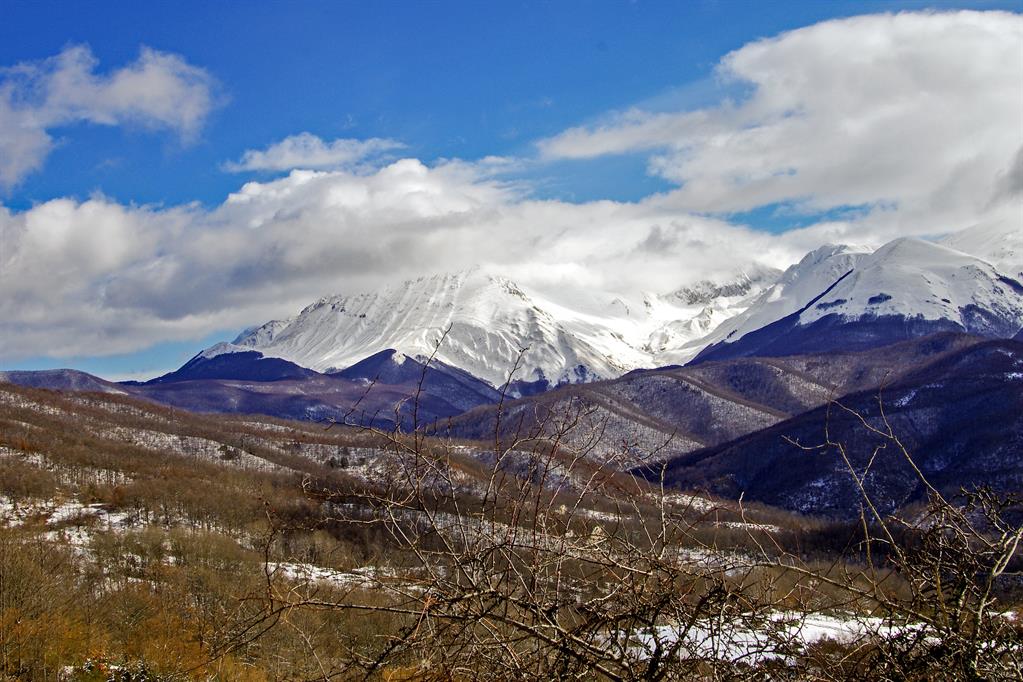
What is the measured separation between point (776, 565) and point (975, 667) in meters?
1.14

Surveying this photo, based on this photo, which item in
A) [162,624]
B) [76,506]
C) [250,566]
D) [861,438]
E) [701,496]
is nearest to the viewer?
[701,496]

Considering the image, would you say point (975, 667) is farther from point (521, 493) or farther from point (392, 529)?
point (392, 529)

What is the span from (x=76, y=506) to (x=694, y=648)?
134917mm

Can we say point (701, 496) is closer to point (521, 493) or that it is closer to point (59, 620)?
point (521, 493)

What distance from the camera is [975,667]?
14.5ft

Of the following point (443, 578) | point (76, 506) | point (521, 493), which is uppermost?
point (521, 493)

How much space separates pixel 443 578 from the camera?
4426mm

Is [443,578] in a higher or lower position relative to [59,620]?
higher

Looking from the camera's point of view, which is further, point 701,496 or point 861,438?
point 861,438

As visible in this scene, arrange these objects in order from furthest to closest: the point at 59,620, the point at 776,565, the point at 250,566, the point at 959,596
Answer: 1. the point at 250,566
2. the point at 59,620
3. the point at 959,596
4. the point at 776,565

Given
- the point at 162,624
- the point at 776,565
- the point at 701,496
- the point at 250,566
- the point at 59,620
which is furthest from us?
the point at 250,566

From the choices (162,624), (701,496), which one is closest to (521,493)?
(701,496)

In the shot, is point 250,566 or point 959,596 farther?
point 250,566

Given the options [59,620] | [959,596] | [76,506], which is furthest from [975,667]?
[76,506]
